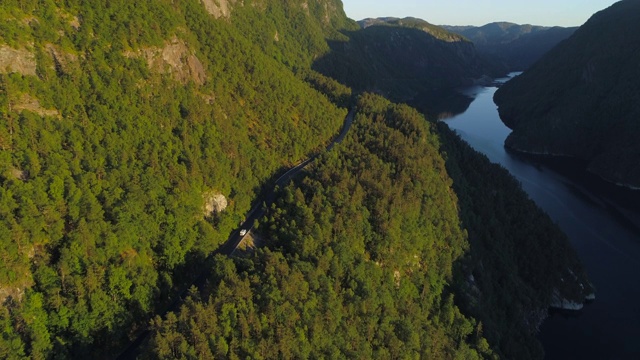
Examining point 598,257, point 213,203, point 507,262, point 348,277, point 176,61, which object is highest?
point 176,61

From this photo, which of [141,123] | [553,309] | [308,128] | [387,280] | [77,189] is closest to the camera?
[77,189]

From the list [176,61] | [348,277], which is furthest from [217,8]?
[348,277]

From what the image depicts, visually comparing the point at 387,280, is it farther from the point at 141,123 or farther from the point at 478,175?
the point at 478,175

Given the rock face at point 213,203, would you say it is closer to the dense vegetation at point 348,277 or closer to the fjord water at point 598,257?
the dense vegetation at point 348,277

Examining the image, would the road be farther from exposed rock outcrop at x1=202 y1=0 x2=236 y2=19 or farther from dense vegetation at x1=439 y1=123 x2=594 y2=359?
exposed rock outcrop at x1=202 y1=0 x2=236 y2=19

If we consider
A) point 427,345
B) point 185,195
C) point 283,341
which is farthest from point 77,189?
point 427,345

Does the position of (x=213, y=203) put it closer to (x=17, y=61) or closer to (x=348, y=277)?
(x=348, y=277)

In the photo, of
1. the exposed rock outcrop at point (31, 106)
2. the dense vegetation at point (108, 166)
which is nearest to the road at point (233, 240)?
the dense vegetation at point (108, 166)
